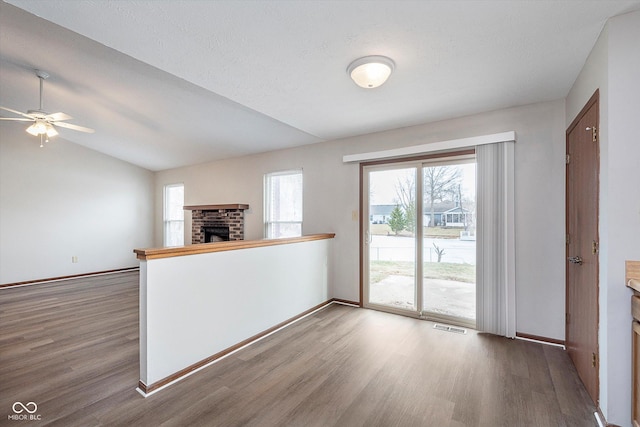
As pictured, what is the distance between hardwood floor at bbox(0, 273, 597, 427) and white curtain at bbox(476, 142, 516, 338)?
240mm

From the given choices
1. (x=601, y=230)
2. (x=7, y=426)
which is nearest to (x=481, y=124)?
(x=601, y=230)

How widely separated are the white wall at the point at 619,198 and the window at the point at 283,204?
3630mm

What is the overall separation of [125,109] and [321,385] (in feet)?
14.7

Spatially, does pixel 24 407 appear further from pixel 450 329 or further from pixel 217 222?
pixel 217 222

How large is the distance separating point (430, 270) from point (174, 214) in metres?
6.15

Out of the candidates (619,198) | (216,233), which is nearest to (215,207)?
(216,233)

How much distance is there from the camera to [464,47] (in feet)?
6.45

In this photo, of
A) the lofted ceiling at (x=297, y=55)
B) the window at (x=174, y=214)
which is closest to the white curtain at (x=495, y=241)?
the lofted ceiling at (x=297, y=55)

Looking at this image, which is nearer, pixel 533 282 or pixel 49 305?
pixel 533 282

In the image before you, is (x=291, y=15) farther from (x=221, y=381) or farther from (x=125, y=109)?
(x=125, y=109)

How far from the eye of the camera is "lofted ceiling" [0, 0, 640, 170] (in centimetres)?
163

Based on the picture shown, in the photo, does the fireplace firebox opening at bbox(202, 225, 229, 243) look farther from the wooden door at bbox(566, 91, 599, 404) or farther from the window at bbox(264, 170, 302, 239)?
the wooden door at bbox(566, 91, 599, 404)

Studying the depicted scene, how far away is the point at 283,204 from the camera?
16.3ft

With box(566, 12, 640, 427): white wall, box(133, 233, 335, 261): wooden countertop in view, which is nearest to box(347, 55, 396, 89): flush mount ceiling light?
box(566, 12, 640, 427): white wall
